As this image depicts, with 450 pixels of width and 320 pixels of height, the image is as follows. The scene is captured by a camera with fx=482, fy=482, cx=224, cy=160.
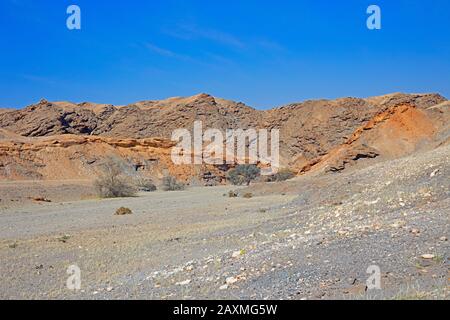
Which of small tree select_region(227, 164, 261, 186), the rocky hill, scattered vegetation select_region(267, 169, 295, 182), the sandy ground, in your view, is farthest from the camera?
small tree select_region(227, 164, 261, 186)

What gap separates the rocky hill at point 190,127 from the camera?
42906 millimetres

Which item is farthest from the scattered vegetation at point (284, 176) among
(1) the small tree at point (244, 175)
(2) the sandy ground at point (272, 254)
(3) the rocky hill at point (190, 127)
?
(2) the sandy ground at point (272, 254)

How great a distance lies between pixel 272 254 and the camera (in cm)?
815

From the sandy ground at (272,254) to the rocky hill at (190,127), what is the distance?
2357cm

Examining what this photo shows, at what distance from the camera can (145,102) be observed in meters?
116

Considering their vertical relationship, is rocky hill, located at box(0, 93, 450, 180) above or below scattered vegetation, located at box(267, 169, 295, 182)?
above

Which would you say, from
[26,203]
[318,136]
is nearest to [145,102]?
[318,136]

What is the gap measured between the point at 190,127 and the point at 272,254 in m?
87.3

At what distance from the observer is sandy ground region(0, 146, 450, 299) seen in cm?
624

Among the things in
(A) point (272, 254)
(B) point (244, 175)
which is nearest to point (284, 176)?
(B) point (244, 175)

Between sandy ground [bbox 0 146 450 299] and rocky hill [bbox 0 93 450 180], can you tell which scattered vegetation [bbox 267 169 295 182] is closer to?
rocky hill [bbox 0 93 450 180]

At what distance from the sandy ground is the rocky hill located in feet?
77.3

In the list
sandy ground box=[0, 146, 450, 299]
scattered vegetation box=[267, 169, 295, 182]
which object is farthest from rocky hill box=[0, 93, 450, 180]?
sandy ground box=[0, 146, 450, 299]
